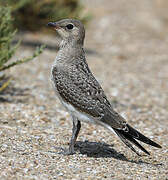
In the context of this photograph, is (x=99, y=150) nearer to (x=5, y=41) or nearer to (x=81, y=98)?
(x=81, y=98)

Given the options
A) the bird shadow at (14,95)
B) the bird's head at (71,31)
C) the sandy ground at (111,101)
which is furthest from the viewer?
the bird shadow at (14,95)

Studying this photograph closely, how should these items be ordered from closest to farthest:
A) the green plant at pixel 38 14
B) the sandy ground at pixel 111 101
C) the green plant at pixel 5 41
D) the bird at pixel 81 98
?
the sandy ground at pixel 111 101 → the bird at pixel 81 98 → the green plant at pixel 5 41 → the green plant at pixel 38 14

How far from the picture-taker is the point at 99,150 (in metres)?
5.89

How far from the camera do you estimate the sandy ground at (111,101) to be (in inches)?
196

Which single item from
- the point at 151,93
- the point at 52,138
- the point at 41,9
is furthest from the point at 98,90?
the point at 41,9

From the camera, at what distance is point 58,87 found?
18.0 ft

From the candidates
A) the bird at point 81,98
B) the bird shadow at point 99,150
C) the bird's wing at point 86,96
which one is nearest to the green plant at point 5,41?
the bird at point 81,98

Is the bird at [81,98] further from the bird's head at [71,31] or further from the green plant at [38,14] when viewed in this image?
the green plant at [38,14]

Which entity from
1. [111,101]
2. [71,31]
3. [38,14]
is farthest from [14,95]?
[38,14]

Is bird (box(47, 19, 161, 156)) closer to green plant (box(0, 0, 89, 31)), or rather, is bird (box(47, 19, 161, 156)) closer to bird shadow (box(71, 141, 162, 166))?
bird shadow (box(71, 141, 162, 166))

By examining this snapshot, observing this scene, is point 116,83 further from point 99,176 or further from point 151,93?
point 99,176

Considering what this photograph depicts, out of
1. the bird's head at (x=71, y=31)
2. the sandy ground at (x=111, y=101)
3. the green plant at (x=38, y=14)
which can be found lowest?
the sandy ground at (x=111, y=101)

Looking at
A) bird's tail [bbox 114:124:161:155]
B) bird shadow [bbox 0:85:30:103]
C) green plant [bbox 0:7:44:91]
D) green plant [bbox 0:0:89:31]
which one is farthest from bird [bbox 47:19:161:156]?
green plant [bbox 0:0:89:31]

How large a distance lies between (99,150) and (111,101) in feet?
9.25
